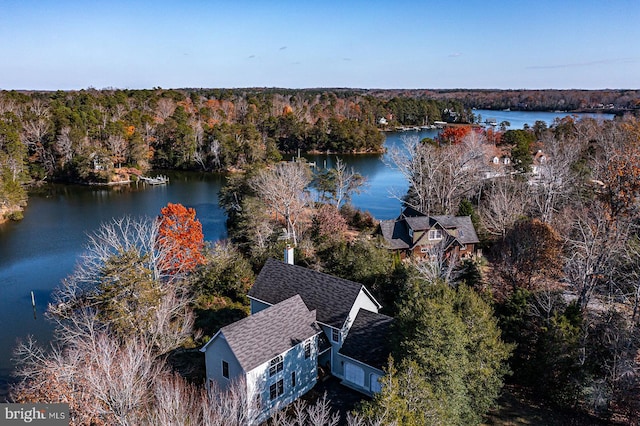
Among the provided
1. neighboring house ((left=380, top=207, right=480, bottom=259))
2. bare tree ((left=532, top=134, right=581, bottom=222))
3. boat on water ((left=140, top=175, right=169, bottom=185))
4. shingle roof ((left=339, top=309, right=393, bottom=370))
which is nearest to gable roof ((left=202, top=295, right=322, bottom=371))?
shingle roof ((left=339, top=309, right=393, bottom=370))

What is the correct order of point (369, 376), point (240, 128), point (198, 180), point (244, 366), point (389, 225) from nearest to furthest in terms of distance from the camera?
point (244, 366) → point (369, 376) → point (389, 225) → point (198, 180) → point (240, 128)

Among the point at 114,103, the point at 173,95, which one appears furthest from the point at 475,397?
the point at 173,95

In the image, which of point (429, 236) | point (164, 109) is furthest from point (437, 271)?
point (164, 109)

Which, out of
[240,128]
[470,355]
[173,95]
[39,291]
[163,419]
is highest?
[173,95]

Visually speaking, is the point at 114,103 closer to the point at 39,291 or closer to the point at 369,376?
the point at 39,291

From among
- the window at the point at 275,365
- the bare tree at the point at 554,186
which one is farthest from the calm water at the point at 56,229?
the bare tree at the point at 554,186

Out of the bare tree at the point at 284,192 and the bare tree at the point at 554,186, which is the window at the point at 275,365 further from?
the bare tree at the point at 554,186

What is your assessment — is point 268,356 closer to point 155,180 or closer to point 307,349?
point 307,349

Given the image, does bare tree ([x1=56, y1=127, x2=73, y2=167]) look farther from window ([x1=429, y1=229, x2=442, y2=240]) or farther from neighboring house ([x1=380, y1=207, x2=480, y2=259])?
window ([x1=429, y1=229, x2=442, y2=240])
